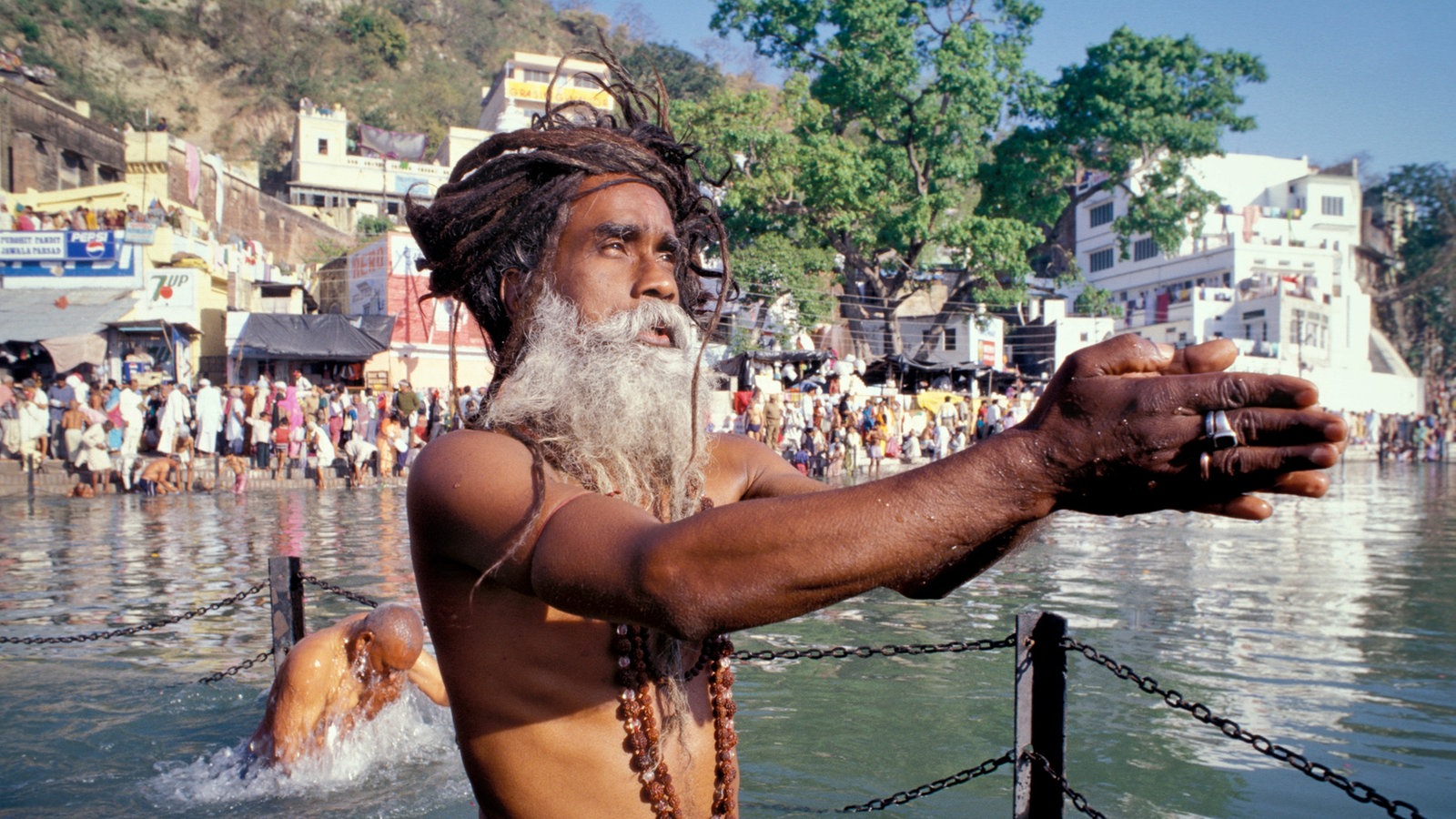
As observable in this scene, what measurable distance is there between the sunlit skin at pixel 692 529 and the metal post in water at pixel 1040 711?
1247 millimetres

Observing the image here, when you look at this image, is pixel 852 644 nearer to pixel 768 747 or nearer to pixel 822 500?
pixel 768 747

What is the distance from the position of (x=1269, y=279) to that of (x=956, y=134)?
24.6m

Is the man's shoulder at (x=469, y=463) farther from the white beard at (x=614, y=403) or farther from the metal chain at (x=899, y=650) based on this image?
the metal chain at (x=899, y=650)

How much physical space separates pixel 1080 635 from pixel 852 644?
5.31 ft

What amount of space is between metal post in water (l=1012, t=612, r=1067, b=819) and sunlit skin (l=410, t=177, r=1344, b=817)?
1.25 m

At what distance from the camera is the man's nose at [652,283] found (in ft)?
6.55

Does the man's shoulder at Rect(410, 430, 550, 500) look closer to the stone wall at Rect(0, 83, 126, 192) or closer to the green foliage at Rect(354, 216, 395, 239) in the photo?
the stone wall at Rect(0, 83, 126, 192)

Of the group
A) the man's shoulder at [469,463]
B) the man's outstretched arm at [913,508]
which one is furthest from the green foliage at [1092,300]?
the man's outstretched arm at [913,508]

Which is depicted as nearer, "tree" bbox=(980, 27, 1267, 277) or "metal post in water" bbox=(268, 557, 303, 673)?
"metal post in water" bbox=(268, 557, 303, 673)

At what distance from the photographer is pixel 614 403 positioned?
6.01 feet

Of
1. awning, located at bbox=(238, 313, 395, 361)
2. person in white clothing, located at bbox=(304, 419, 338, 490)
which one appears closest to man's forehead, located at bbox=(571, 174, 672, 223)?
person in white clothing, located at bbox=(304, 419, 338, 490)

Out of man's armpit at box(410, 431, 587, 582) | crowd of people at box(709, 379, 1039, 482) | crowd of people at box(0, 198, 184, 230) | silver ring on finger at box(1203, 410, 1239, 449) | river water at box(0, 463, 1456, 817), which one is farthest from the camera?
crowd of people at box(0, 198, 184, 230)

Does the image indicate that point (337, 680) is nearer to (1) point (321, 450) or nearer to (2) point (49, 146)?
(1) point (321, 450)

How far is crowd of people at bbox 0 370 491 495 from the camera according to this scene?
1775cm
